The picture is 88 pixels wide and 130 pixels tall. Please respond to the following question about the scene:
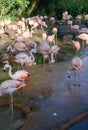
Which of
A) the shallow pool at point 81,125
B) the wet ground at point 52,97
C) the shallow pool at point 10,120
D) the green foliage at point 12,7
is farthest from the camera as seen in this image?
the green foliage at point 12,7

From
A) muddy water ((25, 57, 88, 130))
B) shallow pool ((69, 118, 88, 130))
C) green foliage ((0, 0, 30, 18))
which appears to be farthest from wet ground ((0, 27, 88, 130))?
green foliage ((0, 0, 30, 18))

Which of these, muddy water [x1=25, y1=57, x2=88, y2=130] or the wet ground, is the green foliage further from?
muddy water [x1=25, y1=57, x2=88, y2=130]

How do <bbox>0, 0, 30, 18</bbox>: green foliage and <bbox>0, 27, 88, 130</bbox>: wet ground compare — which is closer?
<bbox>0, 27, 88, 130</bbox>: wet ground

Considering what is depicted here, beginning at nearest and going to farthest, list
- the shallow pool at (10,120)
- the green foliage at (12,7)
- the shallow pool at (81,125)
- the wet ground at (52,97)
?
the shallow pool at (81,125), the shallow pool at (10,120), the wet ground at (52,97), the green foliage at (12,7)

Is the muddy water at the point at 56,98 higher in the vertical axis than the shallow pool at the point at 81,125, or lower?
lower

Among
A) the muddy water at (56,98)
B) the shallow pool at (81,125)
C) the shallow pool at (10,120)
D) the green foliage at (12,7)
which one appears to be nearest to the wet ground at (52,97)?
the muddy water at (56,98)

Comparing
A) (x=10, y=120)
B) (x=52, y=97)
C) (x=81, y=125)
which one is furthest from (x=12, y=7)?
(x=81, y=125)

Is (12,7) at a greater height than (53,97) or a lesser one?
greater

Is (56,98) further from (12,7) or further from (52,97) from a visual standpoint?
(12,7)

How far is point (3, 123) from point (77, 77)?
334 cm

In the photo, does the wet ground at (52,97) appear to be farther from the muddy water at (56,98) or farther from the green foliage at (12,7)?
the green foliage at (12,7)

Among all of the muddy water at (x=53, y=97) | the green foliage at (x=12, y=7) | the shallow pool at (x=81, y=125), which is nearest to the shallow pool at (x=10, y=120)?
the muddy water at (x=53, y=97)

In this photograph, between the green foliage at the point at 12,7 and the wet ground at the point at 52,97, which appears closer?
→ the wet ground at the point at 52,97

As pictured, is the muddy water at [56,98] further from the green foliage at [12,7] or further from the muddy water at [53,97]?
the green foliage at [12,7]
